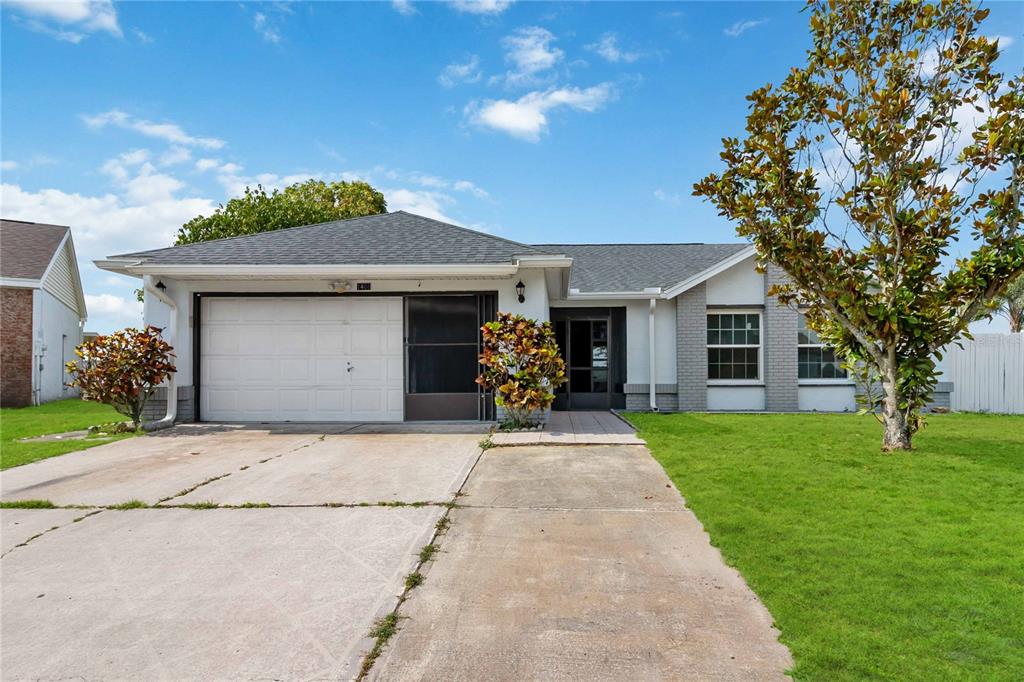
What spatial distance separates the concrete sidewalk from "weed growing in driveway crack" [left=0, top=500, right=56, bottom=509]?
3913 mm

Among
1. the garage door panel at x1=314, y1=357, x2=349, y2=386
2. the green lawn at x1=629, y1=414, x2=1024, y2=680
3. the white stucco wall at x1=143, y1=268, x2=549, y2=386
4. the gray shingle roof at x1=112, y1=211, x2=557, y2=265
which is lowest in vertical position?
the green lawn at x1=629, y1=414, x2=1024, y2=680

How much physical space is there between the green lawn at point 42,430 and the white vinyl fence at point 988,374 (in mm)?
17406

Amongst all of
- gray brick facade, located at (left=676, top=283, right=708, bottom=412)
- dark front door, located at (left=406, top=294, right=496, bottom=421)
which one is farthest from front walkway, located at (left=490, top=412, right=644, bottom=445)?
gray brick facade, located at (left=676, top=283, right=708, bottom=412)

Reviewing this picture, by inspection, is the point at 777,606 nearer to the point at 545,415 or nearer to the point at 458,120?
the point at 545,415

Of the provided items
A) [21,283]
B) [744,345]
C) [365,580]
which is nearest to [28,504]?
[365,580]

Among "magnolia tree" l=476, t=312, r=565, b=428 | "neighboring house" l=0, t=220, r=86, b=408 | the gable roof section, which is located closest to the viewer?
"magnolia tree" l=476, t=312, r=565, b=428

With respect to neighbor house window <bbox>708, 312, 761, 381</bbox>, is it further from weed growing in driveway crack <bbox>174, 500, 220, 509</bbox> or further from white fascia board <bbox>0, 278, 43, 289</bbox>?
white fascia board <bbox>0, 278, 43, 289</bbox>

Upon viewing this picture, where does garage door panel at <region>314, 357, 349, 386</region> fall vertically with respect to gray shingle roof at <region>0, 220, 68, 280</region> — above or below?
below

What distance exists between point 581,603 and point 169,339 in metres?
10.2

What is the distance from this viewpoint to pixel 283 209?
86.5 feet

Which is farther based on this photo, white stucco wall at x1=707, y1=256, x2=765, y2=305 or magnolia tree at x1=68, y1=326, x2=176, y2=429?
white stucco wall at x1=707, y1=256, x2=765, y2=305

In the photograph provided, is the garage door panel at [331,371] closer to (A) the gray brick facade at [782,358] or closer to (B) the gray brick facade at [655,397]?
(B) the gray brick facade at [655,397]

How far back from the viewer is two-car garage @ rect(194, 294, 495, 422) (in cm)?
1061

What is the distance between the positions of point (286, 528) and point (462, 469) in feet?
7.93
